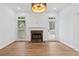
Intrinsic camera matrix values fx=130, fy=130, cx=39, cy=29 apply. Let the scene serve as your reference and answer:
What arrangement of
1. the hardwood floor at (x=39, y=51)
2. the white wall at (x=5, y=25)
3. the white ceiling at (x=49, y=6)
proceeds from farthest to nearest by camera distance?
the white wall at (x=5, y=25) < the hardwood floor at (x=39, y=51) < the white ceiling at (x=49, y=6)

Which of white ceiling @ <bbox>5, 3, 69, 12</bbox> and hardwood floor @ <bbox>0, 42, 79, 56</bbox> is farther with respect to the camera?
hardwood floor @ <bbox>0, 42, 79, 56</bbox>

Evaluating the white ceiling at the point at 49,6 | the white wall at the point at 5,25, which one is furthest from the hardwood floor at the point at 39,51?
the white ceiling at the point at 49,6

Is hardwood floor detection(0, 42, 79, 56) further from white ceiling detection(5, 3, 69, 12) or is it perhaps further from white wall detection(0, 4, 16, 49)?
white ceiling detection(5, 3, 69, 12)

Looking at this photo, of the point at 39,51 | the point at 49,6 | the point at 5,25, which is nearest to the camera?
the point at 49,6

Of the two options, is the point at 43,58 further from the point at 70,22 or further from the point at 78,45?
the point at 70,22

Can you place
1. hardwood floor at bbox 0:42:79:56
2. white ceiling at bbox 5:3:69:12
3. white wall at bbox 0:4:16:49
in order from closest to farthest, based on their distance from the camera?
white ceiling at bbox 5:3:69:12, hardwood floor at bbox 0:42:79:56, white wall at bbox 0:4:16:49

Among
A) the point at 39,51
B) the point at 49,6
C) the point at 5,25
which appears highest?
the point at 49,6

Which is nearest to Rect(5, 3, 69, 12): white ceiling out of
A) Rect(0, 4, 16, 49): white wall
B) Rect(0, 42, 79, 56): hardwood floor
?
Rect(0, 42, 79, 56): hardwood floor

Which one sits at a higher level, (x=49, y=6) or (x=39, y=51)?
(x=49, y=6)

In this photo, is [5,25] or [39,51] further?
[5,25]

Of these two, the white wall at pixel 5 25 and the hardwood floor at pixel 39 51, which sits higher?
the white wall at pixel 5 25

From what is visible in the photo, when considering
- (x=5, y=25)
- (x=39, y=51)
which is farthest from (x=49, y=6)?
(x=5, y=25)

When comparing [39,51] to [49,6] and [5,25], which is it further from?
[49,6]

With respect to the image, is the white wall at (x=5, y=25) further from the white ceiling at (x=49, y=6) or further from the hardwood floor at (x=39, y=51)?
the white ceiling at (x=49, y=6)
